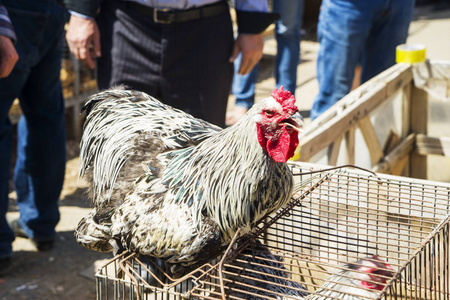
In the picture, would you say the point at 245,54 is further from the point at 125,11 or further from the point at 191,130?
the point at 191,130

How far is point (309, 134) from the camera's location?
288 cm

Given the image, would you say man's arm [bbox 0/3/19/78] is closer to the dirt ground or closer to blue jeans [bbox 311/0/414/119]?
the dirt ground

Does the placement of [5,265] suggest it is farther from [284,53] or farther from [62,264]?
[284,53]

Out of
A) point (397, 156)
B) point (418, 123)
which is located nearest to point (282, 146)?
point (397, 156)

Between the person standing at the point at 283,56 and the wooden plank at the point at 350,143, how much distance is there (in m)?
2.29

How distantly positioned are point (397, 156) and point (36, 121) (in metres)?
2.20

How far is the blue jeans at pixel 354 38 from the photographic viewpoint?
3.96m

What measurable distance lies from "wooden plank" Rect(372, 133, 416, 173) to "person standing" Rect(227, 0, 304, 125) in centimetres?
168

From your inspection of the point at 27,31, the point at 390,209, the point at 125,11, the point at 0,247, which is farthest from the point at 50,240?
the point at 390,209

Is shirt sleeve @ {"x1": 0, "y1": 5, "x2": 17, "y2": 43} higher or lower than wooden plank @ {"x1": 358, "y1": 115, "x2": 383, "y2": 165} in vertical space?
higher

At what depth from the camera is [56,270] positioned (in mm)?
3654

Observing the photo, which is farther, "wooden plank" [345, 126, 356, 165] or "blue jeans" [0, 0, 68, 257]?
"blue jeans" [0, 0, 68, 257]

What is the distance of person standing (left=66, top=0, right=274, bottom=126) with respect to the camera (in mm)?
3135

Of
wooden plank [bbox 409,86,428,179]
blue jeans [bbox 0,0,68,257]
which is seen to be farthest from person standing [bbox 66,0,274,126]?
wooden plank [bbox 409,86,428,179]
